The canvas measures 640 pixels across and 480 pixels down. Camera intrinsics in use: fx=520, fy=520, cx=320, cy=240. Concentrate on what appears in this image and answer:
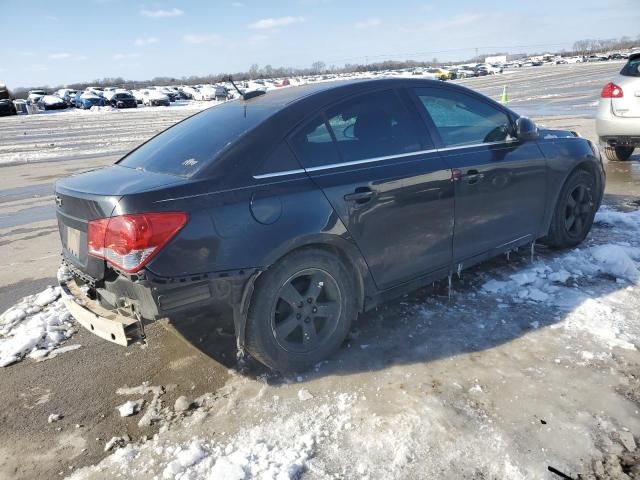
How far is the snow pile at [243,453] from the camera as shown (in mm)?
2486

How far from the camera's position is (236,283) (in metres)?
2.87

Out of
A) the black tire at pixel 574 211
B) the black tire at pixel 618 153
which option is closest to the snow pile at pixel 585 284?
the black tire at pixel 574 211

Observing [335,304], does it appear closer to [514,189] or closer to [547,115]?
[514,189]

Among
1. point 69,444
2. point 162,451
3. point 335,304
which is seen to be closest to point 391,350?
point 335,304

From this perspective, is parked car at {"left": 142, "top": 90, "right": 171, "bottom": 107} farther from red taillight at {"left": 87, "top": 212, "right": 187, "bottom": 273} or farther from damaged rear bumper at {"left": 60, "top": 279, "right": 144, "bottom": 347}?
red taillight at {"left": 87, "top": 212, "right": 187, "bottom": 273}

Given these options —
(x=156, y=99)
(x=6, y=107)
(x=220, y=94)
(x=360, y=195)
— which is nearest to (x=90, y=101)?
(x=156, y=99)

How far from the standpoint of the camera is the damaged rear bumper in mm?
2828

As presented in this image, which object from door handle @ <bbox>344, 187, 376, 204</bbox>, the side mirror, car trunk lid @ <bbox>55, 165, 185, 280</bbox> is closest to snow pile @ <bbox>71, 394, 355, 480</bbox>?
car trunk lid @ <bbox>55, 165, 185, 280</bbox>

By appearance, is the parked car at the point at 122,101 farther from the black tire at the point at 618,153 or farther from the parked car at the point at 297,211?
the parked car at the point at 297,211

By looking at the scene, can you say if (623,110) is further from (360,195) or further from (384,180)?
(360,195)

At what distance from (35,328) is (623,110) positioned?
27.2 ft

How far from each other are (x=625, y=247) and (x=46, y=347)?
5154 mm

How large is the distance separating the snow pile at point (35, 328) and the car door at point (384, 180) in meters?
2.35

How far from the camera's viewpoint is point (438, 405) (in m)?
2.90
